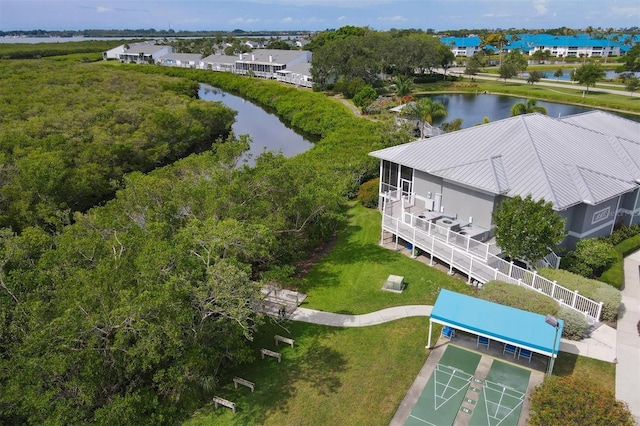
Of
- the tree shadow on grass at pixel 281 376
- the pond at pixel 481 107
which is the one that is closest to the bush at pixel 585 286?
the tree shadow on grass at pixel 281 376

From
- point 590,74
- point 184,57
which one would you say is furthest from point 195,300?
point 184,57

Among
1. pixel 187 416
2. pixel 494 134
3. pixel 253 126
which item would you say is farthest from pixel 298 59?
pixel 187 416

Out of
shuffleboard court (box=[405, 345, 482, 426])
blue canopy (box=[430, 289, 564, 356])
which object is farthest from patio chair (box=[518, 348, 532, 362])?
shuffleboard court (box=[405, 345, 482, 426])

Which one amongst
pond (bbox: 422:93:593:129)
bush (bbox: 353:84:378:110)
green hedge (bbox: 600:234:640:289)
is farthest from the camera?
pond (bbox: 422:93:593:129)

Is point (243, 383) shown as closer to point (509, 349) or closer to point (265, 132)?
point (509, 349)

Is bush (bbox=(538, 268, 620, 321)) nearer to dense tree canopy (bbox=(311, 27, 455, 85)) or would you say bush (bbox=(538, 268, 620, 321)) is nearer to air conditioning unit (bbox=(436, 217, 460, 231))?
air conditioning unit (bbox=(436, 217, 460, 231))

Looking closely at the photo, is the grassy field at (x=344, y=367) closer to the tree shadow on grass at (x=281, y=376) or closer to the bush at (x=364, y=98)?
the tree shadow on grass at (x=281, y=376)
